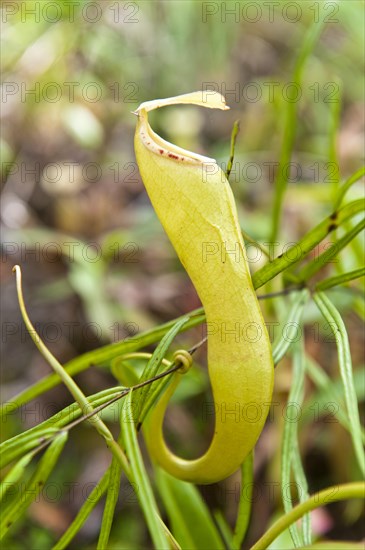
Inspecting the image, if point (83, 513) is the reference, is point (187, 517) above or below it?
below

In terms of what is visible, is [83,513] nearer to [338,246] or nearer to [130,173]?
[338,246]

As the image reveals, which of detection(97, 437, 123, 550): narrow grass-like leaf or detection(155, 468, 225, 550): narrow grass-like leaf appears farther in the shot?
detection(155, 468, 225, 550): narrow grass-like leaf

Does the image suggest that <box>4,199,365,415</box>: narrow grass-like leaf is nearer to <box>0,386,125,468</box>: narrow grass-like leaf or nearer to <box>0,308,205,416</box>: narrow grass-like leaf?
<box>0,308,205,416</box>: narrow grass-like leaf

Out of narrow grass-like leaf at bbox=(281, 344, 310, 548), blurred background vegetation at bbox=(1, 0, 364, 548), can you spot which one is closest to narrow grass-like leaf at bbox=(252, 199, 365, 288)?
narrow grass-like leaf at bbox=(281, 344, 310, 548)

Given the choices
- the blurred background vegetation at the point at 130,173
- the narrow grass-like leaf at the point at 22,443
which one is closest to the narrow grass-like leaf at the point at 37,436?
the narrow grass-like leaf at the point at 22,443

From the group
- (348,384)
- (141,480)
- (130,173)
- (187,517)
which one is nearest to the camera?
(141,480)

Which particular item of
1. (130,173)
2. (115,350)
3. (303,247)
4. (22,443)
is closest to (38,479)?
(22,443)

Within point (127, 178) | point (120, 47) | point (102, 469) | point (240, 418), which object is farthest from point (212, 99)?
point (120, 47)
